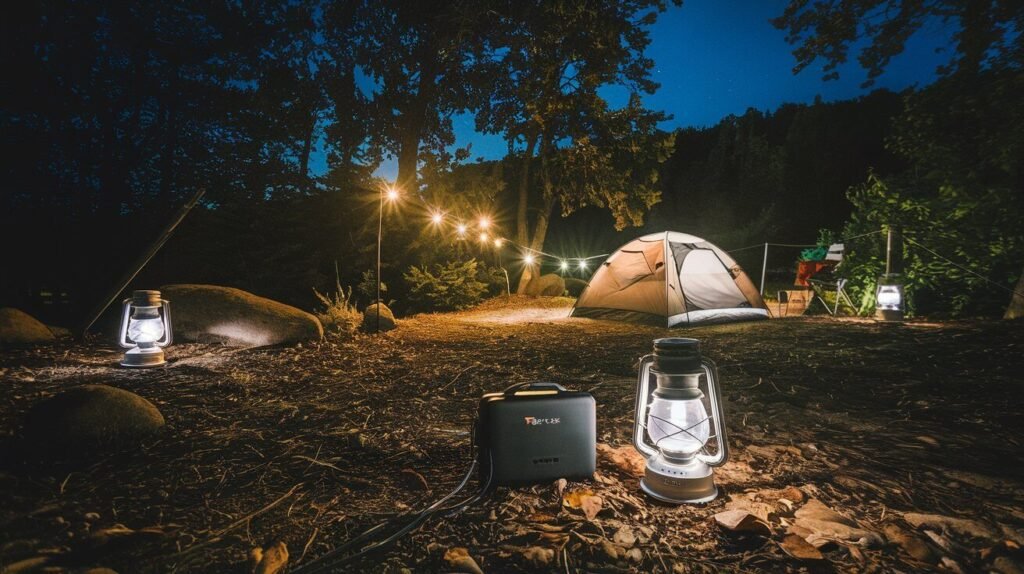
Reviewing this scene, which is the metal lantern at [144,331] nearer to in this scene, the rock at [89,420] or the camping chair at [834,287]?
the rock at [89,420]

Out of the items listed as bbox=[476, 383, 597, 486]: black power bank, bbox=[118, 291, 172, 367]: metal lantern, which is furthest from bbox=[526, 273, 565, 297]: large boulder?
bbox=[476, 383, 597, 486]: black power bank

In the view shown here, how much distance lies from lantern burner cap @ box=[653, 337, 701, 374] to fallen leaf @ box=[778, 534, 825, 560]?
75 centimetres

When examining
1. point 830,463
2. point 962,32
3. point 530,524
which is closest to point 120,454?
point 530,524

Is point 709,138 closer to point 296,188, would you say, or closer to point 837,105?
point 837,105

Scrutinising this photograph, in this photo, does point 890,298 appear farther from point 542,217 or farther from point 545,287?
point 542,217

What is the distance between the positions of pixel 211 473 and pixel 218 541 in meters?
0.79

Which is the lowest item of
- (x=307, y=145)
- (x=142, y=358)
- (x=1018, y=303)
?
(x=142, y=358)

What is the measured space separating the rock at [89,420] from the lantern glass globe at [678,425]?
333 centimetres

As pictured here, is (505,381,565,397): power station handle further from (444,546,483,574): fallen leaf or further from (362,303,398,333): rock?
(362,303,398,333): rock

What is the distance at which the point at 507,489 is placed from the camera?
83.8 inches

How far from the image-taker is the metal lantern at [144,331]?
15.8ft

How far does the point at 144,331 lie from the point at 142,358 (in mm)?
360

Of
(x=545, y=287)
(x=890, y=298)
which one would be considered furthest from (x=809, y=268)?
(x=545, y=287)

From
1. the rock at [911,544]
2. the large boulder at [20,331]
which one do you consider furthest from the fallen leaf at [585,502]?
the large boulder at [20,331]
